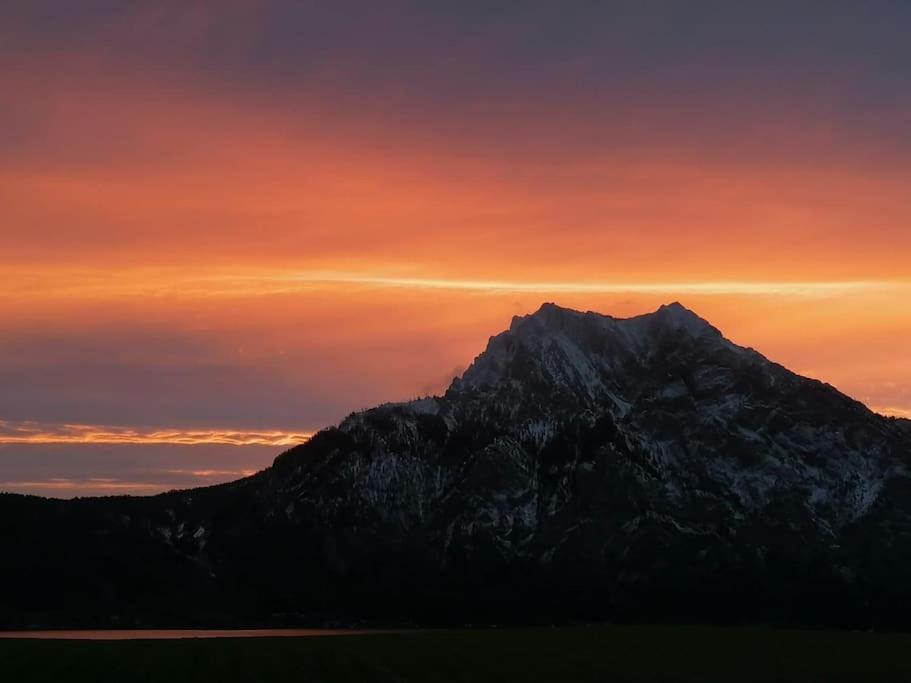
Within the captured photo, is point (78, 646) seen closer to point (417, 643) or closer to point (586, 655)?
point (417, 643)

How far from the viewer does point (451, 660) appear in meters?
166

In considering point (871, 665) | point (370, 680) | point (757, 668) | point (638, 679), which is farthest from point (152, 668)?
point (871, 665)

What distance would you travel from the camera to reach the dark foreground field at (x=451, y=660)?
491 ft

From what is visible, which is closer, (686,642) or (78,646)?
(78,646)

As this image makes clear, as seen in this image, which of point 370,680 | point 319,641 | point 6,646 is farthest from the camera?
point 319,641

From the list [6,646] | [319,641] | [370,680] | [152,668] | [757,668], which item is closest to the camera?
[370,680]

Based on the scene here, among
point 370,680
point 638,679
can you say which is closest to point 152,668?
point 370,680

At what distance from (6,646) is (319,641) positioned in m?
45.1

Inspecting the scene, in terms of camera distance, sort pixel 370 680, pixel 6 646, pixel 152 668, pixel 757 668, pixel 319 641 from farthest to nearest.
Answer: pixel 319 641 < pixel 6 646 < pixel 757 668 < pixel 152 668 < pixel 370 680

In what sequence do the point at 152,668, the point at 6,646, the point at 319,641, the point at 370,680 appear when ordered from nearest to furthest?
the point at 370,680
the point at 152,668
the point at 6,646
the point at 319,641

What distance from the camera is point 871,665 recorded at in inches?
6801

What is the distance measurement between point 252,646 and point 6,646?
34.8m

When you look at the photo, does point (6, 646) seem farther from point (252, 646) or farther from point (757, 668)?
point (757, 668)

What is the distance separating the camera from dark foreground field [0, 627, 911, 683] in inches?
5896
